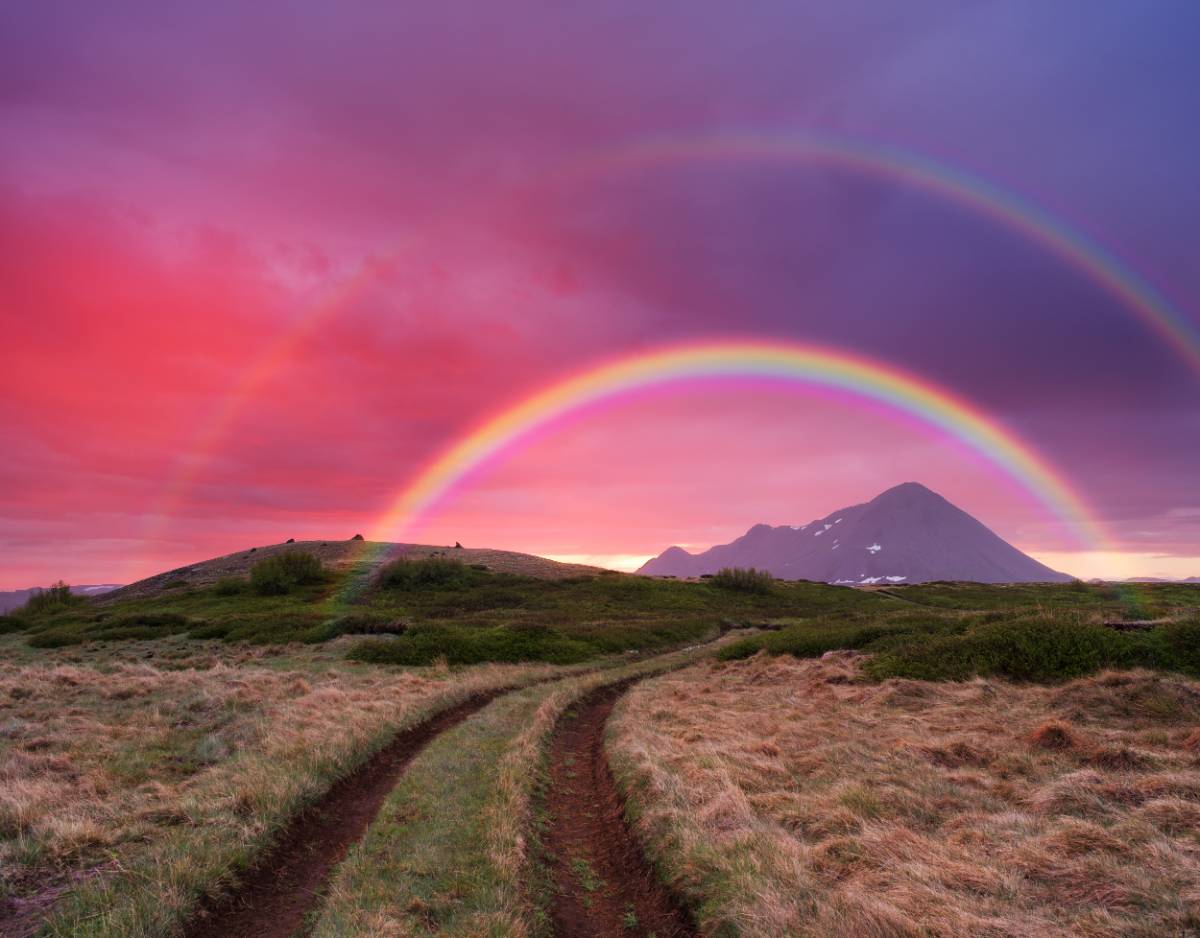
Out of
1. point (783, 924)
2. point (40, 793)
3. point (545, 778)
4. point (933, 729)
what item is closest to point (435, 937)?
point (783, 924)

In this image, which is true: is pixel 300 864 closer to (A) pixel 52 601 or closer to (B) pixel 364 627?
(B) pixel 364 627

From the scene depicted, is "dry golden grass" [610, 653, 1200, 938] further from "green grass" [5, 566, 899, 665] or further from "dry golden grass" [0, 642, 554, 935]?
"green grass" [5, 566, 899, 665]

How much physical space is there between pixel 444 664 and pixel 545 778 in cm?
2019

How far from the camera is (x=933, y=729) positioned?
53.4 feet

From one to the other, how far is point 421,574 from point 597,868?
273ft

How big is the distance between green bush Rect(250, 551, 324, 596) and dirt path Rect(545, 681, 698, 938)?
8029 centimetres

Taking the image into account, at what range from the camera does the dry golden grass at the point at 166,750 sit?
9.89 metres

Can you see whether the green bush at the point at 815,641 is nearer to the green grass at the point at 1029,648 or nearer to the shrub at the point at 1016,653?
the green grass at the point at 1029,648

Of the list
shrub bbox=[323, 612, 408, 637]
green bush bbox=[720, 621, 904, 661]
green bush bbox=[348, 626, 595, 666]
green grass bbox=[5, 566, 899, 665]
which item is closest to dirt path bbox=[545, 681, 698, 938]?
green bush bbox=[720, 621, 904, 661]

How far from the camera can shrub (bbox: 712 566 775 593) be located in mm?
93375

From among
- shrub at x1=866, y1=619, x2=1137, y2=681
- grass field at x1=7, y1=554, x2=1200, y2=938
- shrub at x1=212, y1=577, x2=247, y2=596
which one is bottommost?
grass field at x1=7, y1=554, x2=1200, y2=938

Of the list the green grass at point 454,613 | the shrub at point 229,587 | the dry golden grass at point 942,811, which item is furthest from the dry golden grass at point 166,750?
the shrub at point 229,587

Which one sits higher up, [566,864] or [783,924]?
[783,924]

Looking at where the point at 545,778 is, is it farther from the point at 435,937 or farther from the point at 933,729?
the point at 933,729
